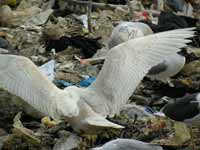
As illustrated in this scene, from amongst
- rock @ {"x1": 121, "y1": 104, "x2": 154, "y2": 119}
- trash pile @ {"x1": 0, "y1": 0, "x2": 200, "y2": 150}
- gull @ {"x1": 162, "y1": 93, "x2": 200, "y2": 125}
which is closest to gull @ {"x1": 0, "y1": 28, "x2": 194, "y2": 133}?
trash pile @ {"x1": 0, "y1": 0, "x2": 200, "y2": 150}

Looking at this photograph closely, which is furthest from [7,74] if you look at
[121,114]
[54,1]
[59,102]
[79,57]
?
[54,1]

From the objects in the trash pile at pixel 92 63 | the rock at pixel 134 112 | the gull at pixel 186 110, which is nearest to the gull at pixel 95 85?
the trash pile at pixel 92 63

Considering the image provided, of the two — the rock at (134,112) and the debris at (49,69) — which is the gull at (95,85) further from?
the debris at (49,69)

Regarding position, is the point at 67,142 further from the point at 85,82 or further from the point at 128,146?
the point at 85,82

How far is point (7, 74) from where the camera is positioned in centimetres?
475

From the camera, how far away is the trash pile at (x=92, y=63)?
16.7 feet

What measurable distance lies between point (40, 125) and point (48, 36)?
7.34 ft

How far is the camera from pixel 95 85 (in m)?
4.83

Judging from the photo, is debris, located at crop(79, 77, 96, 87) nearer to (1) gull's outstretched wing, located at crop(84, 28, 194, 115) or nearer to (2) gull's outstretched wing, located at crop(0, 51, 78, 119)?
(1) gull's outstretched wing, located at crop(84, 28, 194, 115)

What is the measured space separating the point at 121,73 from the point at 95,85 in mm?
208

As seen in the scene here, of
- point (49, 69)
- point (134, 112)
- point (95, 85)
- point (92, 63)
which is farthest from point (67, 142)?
point (92, 63)

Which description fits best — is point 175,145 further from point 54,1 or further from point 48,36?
point 54,1

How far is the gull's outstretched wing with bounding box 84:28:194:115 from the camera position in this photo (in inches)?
188

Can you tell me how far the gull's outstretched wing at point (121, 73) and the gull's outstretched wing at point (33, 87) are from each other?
26cm
